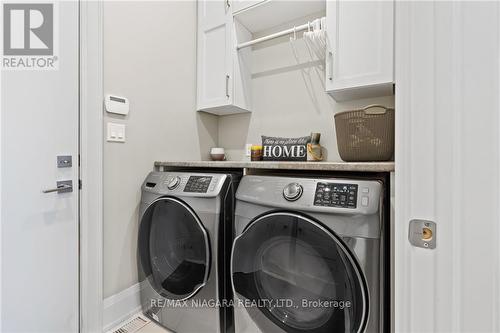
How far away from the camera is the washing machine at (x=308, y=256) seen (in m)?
0.93

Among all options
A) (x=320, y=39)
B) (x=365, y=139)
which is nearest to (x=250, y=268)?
(x=365, y=139)

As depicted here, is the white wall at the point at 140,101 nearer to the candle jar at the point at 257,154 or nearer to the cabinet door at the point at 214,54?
the cabinet door at the point at 214,54

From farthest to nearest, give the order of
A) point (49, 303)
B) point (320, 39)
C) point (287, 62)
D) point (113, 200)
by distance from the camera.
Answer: point (287, 62) < point (320, 39) < point (113, 200) < point (49, 303)

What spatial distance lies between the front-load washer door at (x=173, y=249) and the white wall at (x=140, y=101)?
14cm

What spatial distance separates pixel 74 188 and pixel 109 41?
874mm

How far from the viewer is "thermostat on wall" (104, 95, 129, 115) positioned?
1465 millimetres

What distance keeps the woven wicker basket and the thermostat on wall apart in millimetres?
1291

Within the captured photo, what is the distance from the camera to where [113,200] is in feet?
4.96
